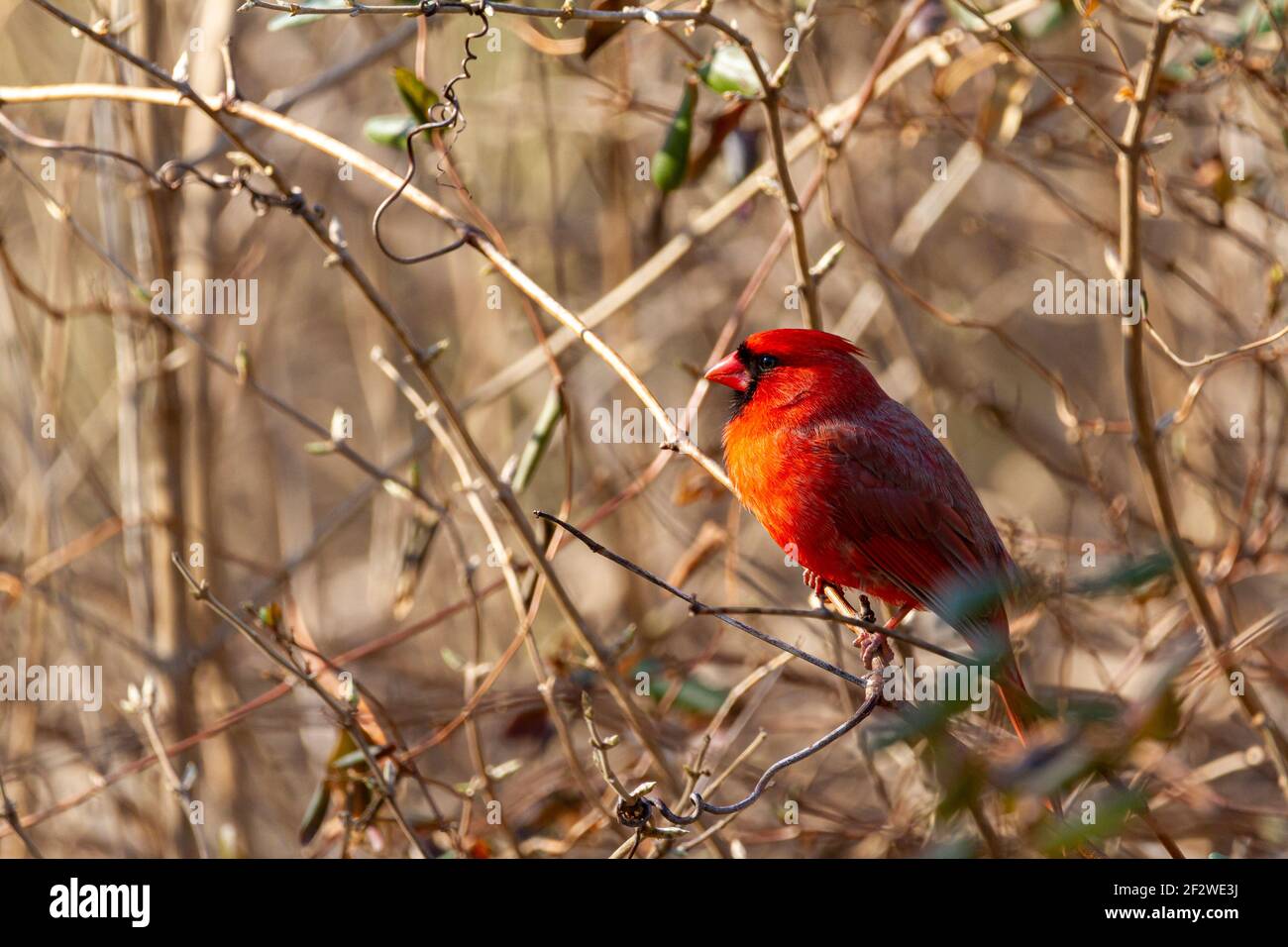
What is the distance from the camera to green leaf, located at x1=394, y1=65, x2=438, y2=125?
9.50 feet

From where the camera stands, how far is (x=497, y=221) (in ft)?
17.1

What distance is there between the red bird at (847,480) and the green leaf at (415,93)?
94cm

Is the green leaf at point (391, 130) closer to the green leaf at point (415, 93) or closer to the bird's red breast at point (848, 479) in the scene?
the green leaf at point (415, 93)

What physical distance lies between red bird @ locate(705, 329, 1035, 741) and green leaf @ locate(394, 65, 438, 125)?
94 cm

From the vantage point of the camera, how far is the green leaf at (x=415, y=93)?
2.89 meters

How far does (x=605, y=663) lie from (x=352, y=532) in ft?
13.9

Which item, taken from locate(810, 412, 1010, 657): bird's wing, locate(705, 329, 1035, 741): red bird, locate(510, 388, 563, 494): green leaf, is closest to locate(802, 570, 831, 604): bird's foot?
locate(705, 329, 1035, 741): red bird

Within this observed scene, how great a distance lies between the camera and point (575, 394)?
520 centimetres

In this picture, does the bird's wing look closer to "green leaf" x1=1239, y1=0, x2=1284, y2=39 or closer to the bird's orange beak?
the bird's orange beak

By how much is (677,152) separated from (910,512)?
1054mm

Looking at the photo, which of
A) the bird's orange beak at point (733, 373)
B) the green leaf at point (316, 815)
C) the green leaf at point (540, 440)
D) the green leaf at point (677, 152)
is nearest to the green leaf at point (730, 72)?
the green leaf at point (677, 152)

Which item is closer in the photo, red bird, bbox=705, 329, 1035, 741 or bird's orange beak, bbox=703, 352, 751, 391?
red bird, bbox=705, 329, 1035, 741

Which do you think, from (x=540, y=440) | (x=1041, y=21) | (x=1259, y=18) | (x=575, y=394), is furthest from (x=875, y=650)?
(x=575, y=394)

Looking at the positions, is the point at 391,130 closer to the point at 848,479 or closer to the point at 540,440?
the point at 540,440
